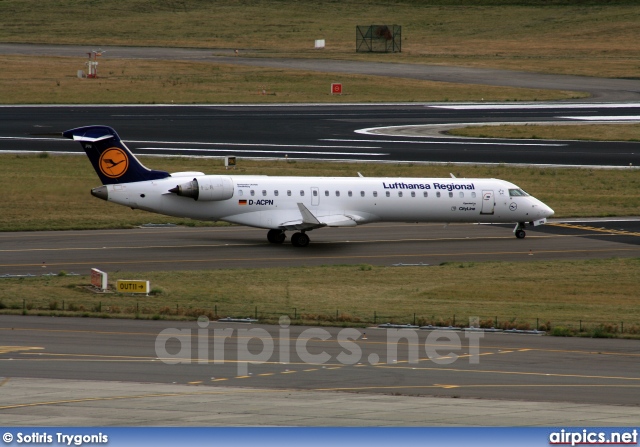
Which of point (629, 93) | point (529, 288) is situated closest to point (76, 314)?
point (529, 288)

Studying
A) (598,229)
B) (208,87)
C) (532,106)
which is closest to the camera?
(598,229)

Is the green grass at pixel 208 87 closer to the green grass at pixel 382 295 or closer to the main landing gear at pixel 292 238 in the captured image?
the main landing gear at pixel 292 238

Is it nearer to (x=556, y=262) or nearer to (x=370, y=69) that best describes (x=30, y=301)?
(x=556, y=262)

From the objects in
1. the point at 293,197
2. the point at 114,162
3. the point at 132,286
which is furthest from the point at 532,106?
the point at 132,286

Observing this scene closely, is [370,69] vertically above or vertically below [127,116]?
above

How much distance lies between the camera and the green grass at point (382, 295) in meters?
41.5

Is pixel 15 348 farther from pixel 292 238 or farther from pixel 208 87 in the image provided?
pixel 208 87

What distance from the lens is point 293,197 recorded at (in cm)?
5688

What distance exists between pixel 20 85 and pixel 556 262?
8282cm

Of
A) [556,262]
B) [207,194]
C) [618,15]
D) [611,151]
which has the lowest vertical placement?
[556,262]

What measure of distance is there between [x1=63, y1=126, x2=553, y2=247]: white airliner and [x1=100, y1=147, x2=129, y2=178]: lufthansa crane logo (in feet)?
0.16

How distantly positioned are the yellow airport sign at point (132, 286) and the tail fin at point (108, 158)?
1110cm

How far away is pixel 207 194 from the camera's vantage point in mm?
55125

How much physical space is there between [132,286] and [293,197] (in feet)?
46.8
